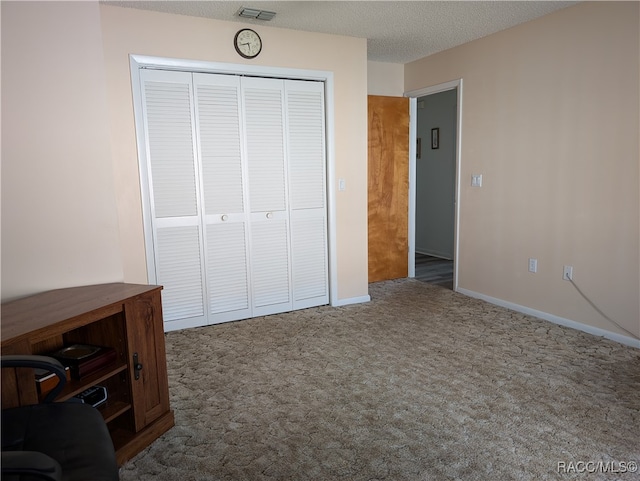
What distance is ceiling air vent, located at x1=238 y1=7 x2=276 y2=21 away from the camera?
3.23 metres

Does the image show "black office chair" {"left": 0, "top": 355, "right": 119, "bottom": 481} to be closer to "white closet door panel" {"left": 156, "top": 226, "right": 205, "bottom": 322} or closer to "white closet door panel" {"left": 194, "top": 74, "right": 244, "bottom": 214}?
"white closet door panel" {"left": 156, "top": 226, "right": 205, "bottom": 322}

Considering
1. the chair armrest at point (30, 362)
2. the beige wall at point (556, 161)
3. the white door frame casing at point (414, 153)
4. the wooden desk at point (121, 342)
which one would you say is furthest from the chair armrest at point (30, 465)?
the white door frame casing at point (414, 153)

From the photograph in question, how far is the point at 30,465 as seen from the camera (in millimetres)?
966

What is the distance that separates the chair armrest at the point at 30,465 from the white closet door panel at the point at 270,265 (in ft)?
9.46

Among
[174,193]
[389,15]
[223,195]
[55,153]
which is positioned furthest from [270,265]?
[389,15]

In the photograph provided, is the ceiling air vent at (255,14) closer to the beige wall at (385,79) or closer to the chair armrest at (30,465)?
the beige wall at (385,79)

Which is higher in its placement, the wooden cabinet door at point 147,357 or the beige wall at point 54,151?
the beige wall at point 54,151

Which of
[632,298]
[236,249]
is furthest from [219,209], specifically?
[632,298]

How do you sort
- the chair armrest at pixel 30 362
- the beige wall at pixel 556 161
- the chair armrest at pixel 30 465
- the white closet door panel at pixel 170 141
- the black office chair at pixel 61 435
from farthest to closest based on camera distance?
1. the white closet door panel at pixel 170 141
2. the beige wall at pixel 556 161
3. the chair armrest at pixel 30 362
4. the black office chair at pixel 61 435
5. the chair armrest at pixel 30 465

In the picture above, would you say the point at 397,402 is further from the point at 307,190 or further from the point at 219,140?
the point at 219,140

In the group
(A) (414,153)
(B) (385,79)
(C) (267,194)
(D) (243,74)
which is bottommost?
(C) (267,194)

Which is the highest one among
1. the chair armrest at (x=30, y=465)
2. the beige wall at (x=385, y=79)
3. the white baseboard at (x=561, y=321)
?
the beige wall at (x=385, y=79)

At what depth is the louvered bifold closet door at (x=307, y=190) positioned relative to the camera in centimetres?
391

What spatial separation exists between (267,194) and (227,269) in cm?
72
